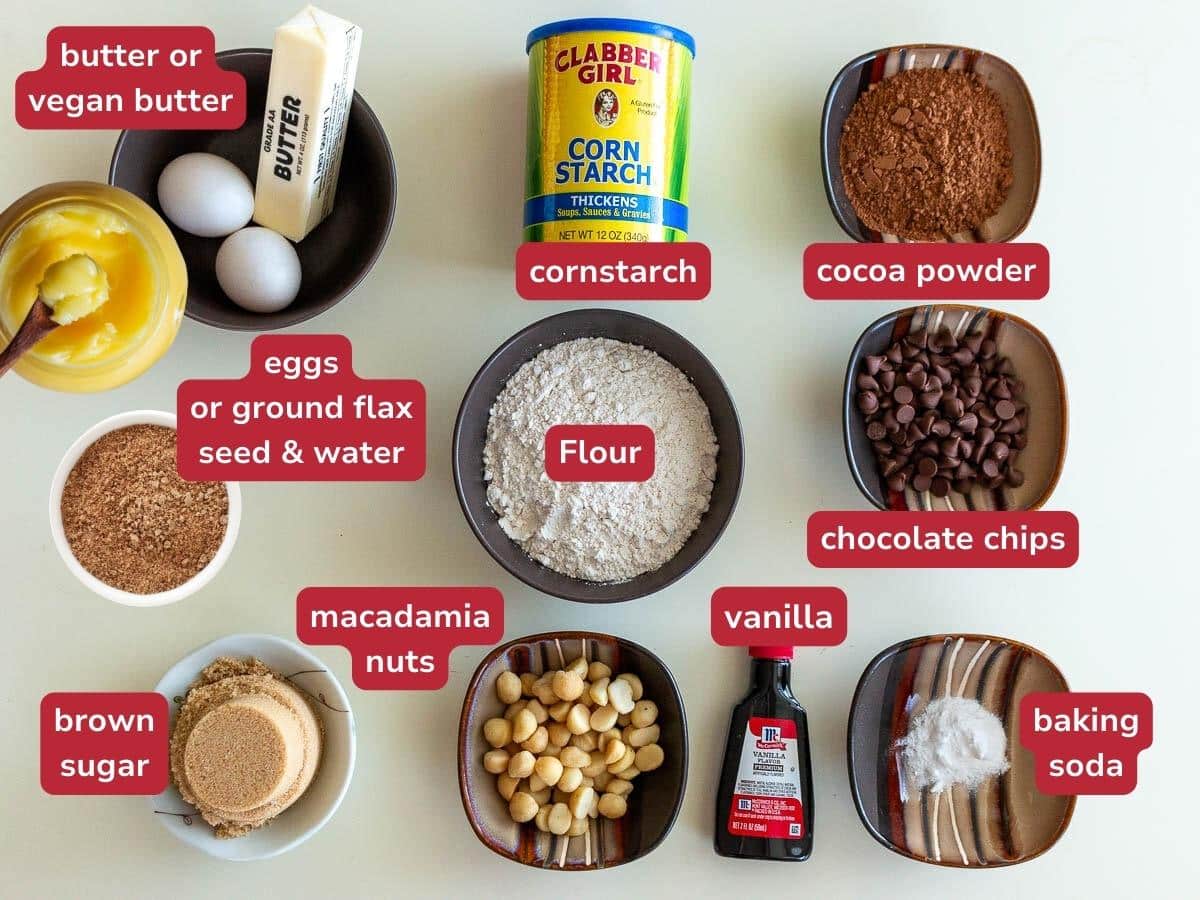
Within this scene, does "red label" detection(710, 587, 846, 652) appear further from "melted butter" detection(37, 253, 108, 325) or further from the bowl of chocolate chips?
"melted butter" detection(37, 253, 108, 325)

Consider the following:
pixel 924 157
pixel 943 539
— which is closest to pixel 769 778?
pixel 943 539

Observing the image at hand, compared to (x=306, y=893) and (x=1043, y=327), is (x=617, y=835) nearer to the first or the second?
(x=306, y=893)

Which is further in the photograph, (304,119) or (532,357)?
(532,357)

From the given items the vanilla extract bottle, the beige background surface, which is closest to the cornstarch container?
the beige background surface

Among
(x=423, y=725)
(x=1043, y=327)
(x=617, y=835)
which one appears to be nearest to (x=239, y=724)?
(x=423, y=725)

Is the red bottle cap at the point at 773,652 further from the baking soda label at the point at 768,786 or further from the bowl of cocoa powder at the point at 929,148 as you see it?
the bowl of cocoa powder at the point at 929,148

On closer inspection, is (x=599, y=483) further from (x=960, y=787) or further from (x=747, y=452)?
(x=960, y=787)

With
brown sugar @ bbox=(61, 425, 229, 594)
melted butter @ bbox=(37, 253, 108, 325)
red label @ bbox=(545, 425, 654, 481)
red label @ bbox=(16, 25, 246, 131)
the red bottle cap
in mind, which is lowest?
the red bottle cap
